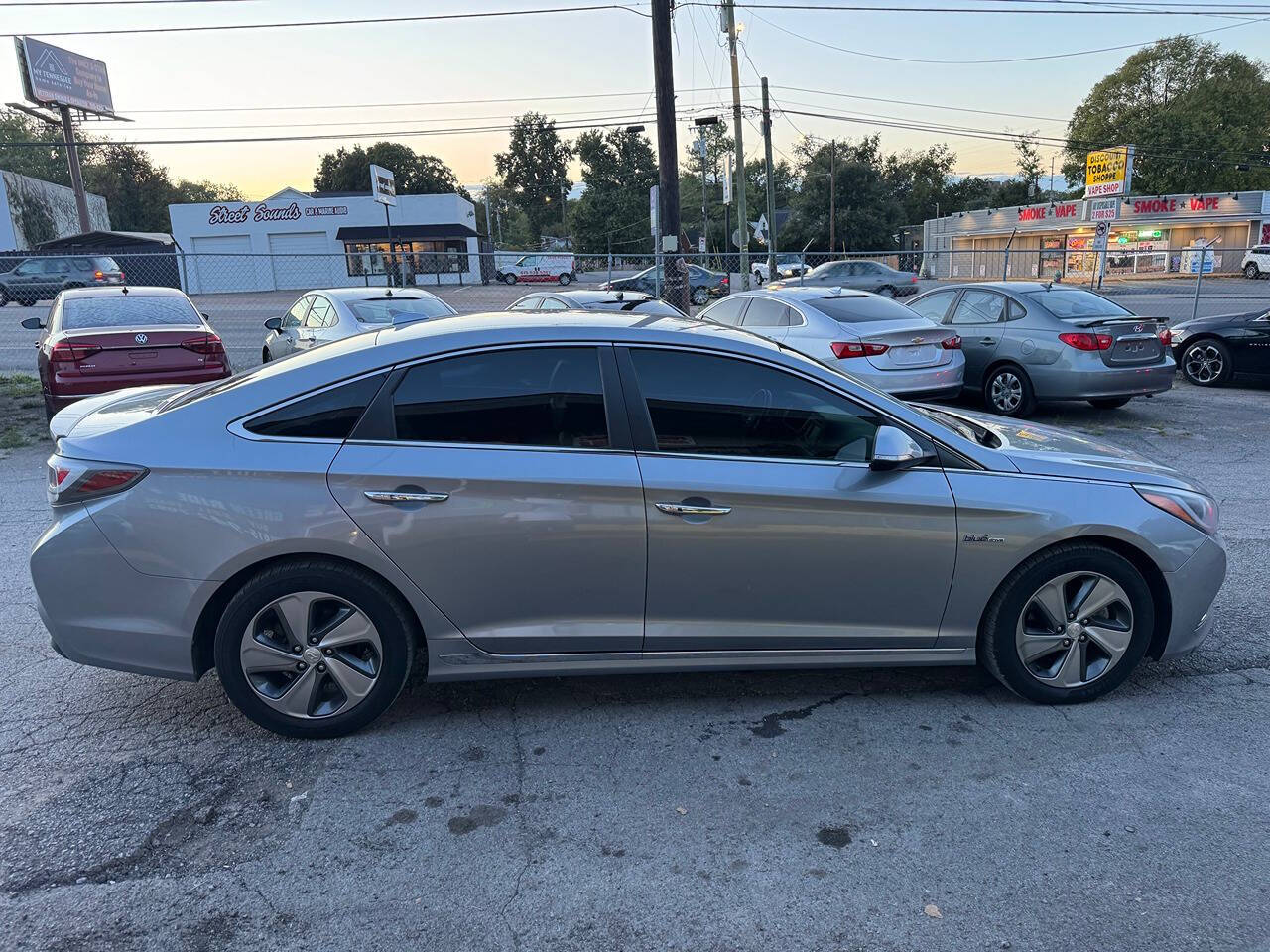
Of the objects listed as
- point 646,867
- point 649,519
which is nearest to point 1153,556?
point 649,519

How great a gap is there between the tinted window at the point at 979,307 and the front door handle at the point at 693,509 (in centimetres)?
814

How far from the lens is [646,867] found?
9.11 feet

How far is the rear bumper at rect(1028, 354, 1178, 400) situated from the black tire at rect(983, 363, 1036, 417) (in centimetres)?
25

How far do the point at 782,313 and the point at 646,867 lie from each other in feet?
26.3

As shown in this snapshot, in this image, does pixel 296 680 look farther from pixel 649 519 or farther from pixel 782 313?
pixel 782 313

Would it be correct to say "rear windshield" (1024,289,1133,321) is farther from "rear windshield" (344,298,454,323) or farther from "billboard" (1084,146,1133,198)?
"billboard" (1084,146,1133,198)

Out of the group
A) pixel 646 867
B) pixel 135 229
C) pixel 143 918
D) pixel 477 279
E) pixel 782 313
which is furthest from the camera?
pixel 135 229

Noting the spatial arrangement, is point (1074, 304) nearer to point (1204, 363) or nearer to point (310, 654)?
point (1204, 363)

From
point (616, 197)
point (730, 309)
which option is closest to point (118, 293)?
point (730, 309)

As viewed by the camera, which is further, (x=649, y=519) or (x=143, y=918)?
(x=649, y=519)

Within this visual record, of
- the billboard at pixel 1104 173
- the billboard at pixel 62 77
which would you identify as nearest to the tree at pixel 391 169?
the billboard at pixel 62 77

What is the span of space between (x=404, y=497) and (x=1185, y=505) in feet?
10.6

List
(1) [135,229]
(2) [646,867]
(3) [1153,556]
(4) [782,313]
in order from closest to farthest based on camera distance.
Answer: (2) [646,867]
(3) [1153,556]
(4) [782,313]
(1) [135,229]

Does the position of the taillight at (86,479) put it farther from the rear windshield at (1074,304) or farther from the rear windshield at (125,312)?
the rear windshield at (1074,304)
